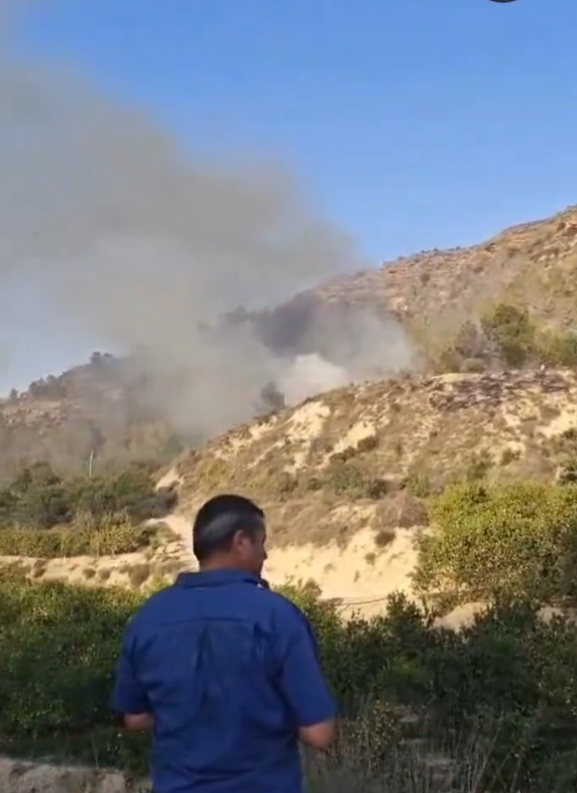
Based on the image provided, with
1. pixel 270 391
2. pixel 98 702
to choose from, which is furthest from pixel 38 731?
pixel 270 391

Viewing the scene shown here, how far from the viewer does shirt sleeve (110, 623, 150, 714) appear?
3.11 metres

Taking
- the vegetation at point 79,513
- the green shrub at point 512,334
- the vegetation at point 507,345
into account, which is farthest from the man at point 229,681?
the green shrub at point 512,334

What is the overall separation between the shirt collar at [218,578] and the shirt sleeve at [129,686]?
0.78ft

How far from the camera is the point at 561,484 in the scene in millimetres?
24719

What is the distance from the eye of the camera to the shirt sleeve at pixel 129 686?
10.2 ft

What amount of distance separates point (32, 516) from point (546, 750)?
29.8 metres

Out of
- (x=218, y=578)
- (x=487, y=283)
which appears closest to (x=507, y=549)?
(x=218, y=578)

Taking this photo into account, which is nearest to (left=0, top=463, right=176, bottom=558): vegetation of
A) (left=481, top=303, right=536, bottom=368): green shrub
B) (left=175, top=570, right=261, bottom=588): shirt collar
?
(left=481, top=303, right=536, bottom=368): green shrub

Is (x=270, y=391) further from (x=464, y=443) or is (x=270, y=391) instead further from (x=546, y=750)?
(x=546, y=750)

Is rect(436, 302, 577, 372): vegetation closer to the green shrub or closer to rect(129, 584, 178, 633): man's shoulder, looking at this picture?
the green shrub

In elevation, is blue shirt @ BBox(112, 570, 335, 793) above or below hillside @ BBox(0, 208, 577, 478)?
below

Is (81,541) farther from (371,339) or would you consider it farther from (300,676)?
(371,339)

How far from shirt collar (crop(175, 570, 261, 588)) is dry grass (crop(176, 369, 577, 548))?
2101cm

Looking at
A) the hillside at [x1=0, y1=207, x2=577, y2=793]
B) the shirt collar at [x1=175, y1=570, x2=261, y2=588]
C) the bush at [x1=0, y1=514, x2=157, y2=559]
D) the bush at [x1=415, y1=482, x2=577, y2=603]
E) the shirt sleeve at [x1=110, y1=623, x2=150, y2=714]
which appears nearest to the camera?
the shirt collar at [x1=175, y1=570, x2=261, y2=588]
